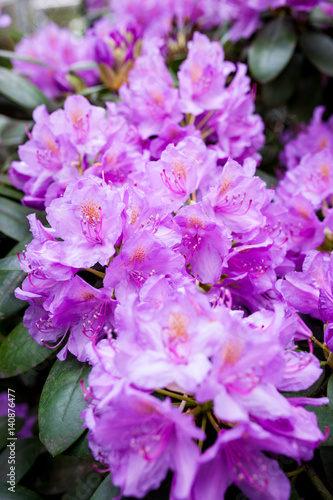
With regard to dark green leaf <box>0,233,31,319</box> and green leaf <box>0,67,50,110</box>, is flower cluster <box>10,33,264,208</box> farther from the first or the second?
green leaf <box>0,67,50,110</box>

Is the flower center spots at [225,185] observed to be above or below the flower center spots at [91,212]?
above

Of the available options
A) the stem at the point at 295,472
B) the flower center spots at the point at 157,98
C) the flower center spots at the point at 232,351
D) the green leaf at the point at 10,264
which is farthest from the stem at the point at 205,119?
the stem at the point at 295,472

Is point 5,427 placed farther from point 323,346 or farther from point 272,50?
point 272,50

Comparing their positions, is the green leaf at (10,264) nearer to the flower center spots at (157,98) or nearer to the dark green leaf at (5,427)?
the dark green leaf at (5,427)

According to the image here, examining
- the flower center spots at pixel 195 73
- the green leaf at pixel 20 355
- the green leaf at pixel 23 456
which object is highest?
the flower center spots at pixel 195 73

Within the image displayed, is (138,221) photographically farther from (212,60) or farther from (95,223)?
(212,60)

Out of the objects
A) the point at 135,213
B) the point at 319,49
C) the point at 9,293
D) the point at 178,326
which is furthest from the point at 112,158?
the point at 319,49

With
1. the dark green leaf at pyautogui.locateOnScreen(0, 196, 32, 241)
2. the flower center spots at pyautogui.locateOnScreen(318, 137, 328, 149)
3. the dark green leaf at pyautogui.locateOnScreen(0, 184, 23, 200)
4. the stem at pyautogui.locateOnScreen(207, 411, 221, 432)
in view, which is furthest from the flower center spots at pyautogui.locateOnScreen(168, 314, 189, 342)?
the flower center spots at pyautogui.locateOnScreen(318, 137, 328, 149)
